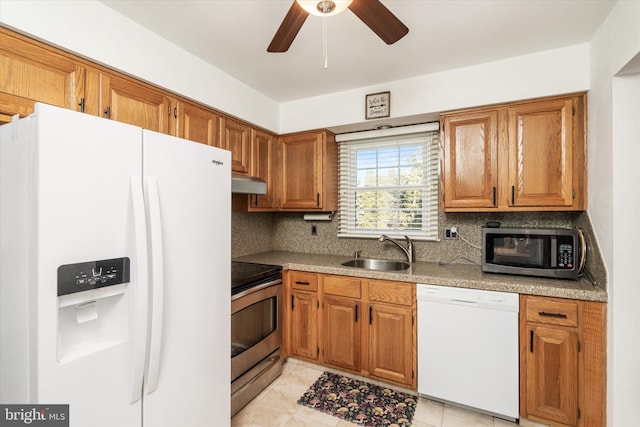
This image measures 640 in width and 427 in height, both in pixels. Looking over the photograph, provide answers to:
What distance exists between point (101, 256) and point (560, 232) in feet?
8.42

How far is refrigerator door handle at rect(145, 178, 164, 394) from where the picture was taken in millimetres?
1207

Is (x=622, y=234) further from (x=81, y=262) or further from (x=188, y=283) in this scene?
(x=81, y=262)

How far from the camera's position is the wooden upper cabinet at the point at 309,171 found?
9.62 ft

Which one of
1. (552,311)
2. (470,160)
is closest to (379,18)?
(470,160)

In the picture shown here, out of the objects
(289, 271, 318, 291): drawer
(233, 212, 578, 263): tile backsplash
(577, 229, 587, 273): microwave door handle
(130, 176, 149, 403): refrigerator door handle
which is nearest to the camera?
(130, 176, 149, 403): refrigerator door handle

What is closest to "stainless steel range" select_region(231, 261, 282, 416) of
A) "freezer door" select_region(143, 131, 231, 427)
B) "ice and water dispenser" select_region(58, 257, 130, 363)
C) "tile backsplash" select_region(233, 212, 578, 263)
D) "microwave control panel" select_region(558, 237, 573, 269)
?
"freezer door" select_region(143, 131, 231, 427)

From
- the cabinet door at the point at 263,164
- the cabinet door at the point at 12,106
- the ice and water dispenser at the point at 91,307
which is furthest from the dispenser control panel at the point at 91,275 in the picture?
the cabinet door at the point at 263,164

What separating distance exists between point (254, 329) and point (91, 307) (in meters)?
1.35

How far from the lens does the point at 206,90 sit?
88.6 inches

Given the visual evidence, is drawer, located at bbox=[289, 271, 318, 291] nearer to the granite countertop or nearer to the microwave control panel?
the granite countertop

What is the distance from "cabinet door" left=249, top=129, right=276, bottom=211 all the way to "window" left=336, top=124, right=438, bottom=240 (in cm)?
71

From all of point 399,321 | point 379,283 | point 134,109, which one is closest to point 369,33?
point 134,109

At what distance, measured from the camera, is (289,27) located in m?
1.32

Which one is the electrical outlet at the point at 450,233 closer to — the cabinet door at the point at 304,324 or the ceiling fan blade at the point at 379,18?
the cabinet door at the point at 304,324
